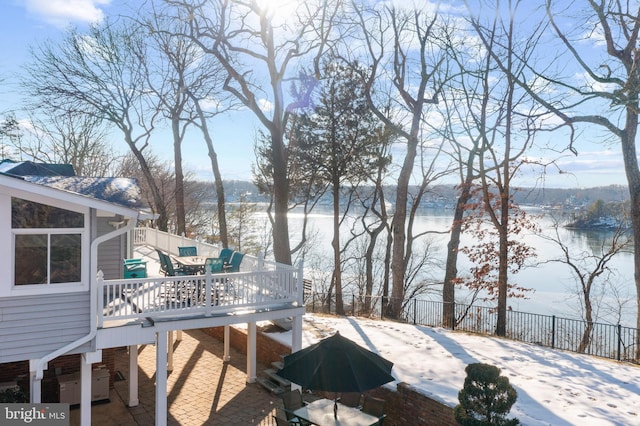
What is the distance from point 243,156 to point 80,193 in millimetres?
22986

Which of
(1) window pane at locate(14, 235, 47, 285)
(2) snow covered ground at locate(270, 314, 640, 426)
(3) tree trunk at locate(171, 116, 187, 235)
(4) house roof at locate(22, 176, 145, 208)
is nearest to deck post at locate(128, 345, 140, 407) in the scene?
(1) window pane at locate(14, 235, 47, 285)

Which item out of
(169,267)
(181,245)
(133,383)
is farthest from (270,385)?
(181,245)

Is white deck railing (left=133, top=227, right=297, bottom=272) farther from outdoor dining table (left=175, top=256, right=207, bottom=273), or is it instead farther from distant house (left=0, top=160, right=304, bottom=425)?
distant house (left=0, top=160, right=304, bottom=425)

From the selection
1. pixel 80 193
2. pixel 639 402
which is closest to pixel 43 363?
pixel 80 193

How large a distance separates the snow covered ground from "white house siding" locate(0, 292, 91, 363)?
602 cm

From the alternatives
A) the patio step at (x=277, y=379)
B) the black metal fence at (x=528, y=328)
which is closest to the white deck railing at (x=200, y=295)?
the patio step at (x=277, y=379)

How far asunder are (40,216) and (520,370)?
10.6m

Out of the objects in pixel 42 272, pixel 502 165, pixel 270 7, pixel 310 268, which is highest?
pixel 270 7

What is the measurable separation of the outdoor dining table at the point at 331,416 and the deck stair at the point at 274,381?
9.17 ft

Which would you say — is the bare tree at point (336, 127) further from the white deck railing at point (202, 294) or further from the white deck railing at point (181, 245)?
the white deck railing at point (202, 294)

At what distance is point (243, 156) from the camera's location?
101 feet

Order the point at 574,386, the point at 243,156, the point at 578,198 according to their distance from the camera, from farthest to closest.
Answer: the point at 243,156 → the point at 578,198 → the point at 574,386

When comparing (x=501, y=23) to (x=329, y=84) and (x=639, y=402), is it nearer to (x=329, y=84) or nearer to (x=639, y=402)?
(x=329, y=84)

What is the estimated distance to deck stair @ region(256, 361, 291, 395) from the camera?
11.2 m
